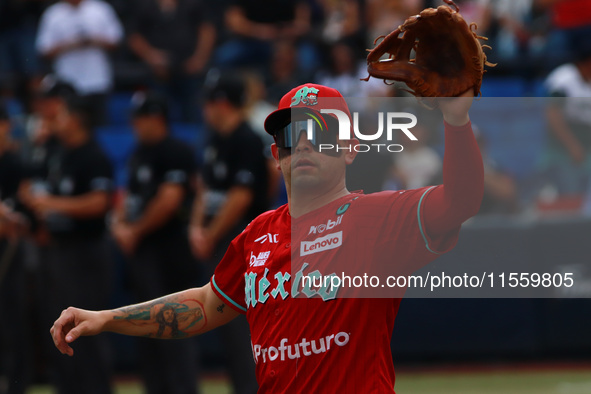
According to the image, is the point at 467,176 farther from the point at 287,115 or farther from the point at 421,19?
the point at 287,115

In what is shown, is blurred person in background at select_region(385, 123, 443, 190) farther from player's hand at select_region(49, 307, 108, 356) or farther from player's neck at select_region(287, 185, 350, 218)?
player's hand at select_region(49, 307, 108, 356)

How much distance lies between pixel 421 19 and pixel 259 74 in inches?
321

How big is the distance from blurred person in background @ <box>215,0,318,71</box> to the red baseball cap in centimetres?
794

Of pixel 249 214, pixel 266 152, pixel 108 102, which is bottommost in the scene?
pixel 249 214

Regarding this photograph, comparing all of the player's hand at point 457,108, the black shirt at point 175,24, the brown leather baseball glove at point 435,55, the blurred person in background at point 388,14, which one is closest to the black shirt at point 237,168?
the blurred person in background at point 388,14

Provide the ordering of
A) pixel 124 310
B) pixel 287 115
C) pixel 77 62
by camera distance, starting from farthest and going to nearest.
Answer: pixel 77 62, pixel 124 310, pixel 287 115

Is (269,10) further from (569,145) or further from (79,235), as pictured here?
(79,235)

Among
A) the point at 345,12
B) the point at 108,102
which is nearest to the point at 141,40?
the point at 108,102

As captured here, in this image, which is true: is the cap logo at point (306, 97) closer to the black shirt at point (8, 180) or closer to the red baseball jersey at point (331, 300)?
the red baseball jersey at point (331, 300)

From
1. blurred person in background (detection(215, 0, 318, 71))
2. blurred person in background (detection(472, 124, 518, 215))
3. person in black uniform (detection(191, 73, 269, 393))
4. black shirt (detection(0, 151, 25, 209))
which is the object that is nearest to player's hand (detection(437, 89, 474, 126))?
person in black uniform (detection(191, 73, 269, 393))

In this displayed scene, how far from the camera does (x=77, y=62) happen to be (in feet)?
33.6

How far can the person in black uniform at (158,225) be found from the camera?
282 inches

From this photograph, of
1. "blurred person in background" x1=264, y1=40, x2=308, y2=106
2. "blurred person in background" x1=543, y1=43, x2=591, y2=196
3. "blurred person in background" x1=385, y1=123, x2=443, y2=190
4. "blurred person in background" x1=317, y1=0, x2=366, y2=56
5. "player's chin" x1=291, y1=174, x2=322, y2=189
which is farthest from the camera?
"blurred person in background" x1=264, y1=40, x2=308, y2=106

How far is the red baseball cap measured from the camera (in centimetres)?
327
